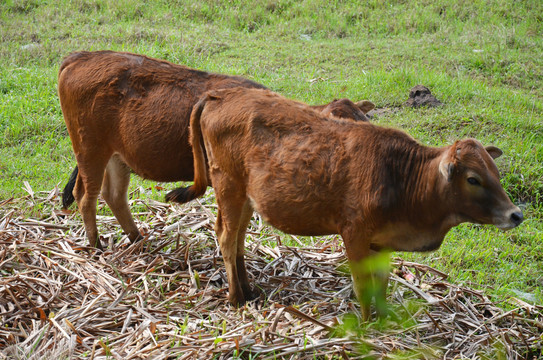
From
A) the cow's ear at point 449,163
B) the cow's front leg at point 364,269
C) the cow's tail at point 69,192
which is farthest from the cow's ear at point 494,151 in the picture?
the cow's tail at point 69,192

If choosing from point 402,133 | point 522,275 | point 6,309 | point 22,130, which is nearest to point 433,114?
point 522,275

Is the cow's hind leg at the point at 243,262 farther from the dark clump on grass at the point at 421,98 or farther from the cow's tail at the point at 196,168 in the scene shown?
the dark clump on grass at the point at 421,98

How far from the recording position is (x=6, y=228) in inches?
245

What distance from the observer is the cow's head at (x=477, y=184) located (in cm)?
434

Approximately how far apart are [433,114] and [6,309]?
5.93 metres

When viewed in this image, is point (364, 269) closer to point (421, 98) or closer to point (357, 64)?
point (421, 98)

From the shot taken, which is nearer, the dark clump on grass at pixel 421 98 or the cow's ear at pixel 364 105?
the cow's ear at pixel 364 105

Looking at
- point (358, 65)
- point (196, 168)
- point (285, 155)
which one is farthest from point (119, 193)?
point (358, 65)

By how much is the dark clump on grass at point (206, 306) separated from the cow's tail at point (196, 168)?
0.70m

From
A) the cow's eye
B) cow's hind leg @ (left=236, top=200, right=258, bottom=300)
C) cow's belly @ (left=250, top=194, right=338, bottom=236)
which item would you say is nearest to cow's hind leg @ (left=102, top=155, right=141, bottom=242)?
cow's hind leg @ (left=236, top=200, right=258, bottom=300)

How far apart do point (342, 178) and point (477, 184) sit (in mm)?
886

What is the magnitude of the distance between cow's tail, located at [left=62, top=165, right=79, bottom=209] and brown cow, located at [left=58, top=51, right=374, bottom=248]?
0.49 metres

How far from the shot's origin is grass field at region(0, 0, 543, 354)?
7004mm

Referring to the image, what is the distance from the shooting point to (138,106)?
566 centimetres
